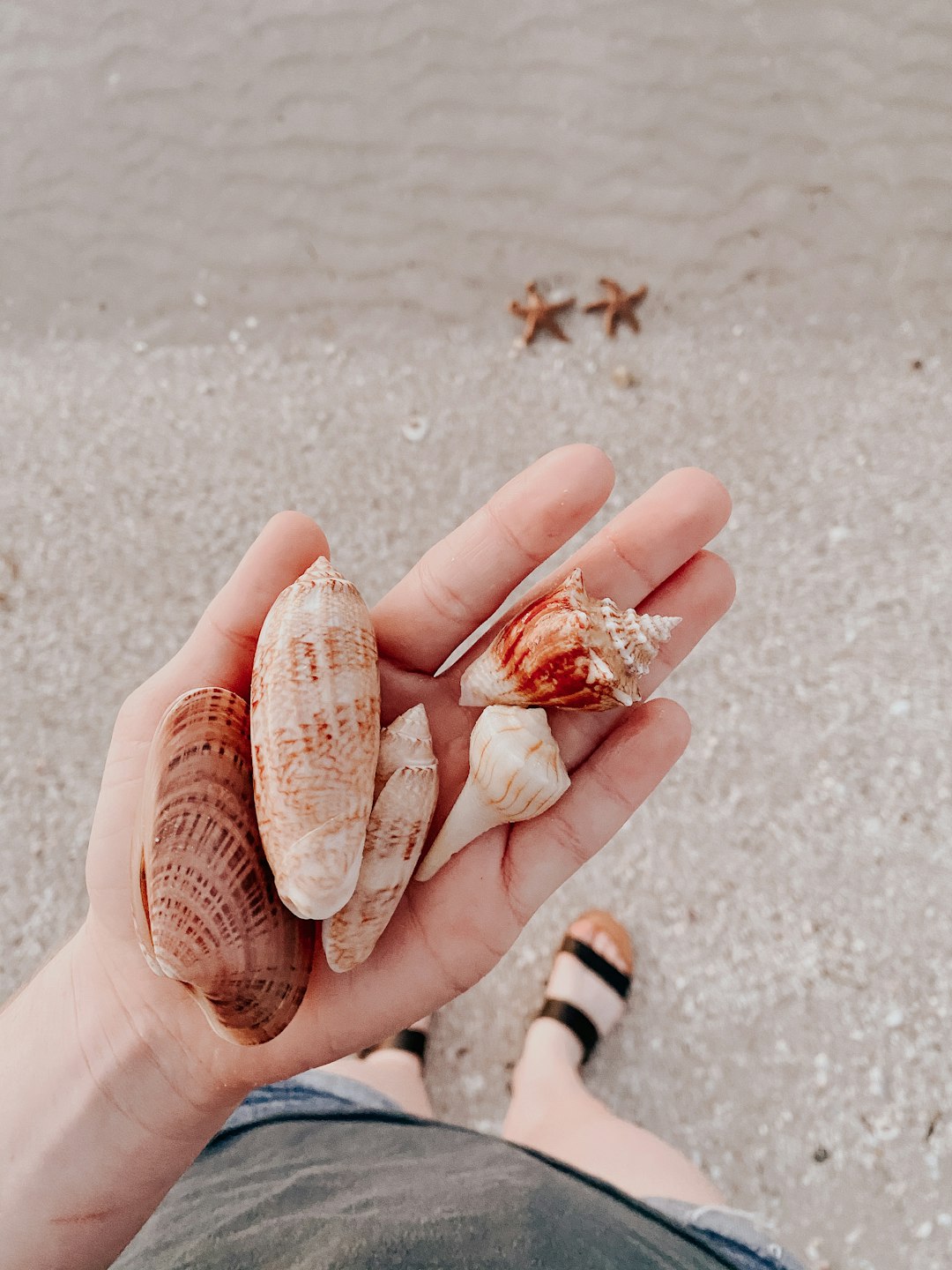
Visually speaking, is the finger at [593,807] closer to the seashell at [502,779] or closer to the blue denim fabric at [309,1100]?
the seashell at [502,779]

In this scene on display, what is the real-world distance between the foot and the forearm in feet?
3.39

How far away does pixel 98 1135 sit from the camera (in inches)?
64.4

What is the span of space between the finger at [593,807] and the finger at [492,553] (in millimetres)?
405

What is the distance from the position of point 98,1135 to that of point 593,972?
1.34 meters

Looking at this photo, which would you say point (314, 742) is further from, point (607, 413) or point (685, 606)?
point (607, 413)

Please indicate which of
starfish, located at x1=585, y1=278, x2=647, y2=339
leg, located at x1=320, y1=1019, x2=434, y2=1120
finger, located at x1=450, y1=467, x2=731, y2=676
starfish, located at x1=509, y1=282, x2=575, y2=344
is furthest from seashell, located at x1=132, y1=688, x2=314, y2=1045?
starfish, located at x1=585, y1=278, x2=647, y2=339

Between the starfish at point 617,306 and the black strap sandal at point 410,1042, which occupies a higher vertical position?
the starfish at point 617,306

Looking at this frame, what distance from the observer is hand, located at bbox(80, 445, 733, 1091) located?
63.8 inches

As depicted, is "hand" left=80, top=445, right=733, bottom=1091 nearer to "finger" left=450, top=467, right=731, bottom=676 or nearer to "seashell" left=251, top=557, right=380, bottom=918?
"finger" left=450, top=467, right=731, bottom=676

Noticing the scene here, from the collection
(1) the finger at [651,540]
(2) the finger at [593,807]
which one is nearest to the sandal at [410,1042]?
(2) the finger at [593,807]

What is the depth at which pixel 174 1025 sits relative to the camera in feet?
5.34

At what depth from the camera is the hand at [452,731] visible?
1620 mm

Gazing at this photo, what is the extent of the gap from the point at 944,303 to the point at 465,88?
1815 millimetres

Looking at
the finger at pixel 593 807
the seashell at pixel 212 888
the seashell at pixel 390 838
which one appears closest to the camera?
the seashell at pixel 212 888
